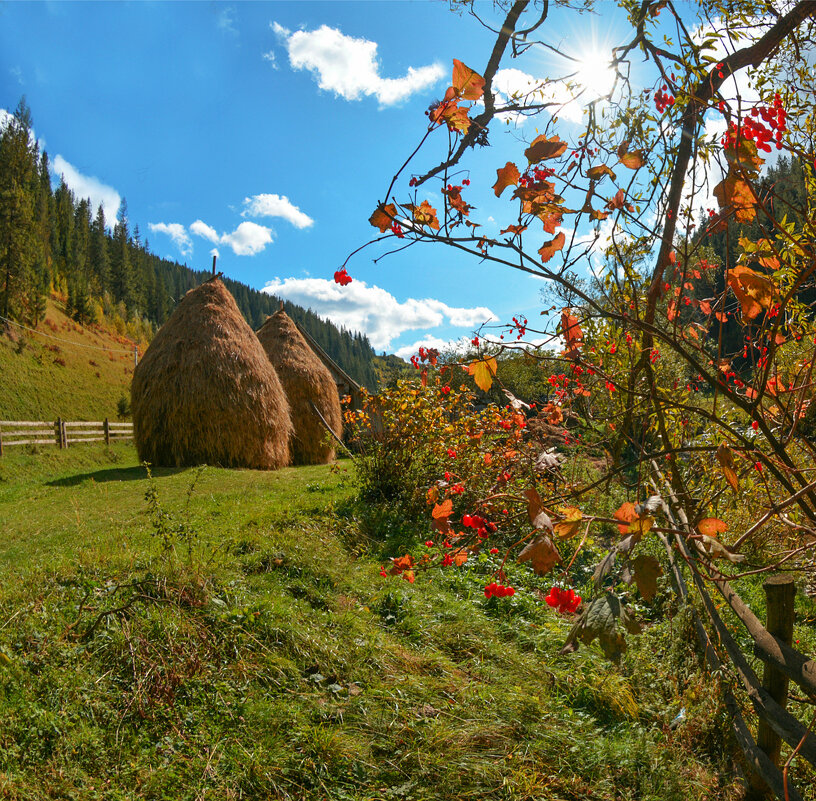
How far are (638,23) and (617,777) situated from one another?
123 inches

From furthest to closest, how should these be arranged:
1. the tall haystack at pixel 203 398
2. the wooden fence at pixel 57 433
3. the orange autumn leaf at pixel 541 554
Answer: the wooden fence at pixel 57 433 → the tall haystack at pixel 203 398 → the orange autumn leaf at pixel 541 554

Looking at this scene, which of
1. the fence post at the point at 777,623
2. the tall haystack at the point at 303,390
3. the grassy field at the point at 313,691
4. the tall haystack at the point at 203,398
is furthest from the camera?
the tall haystack at the point at 303,390

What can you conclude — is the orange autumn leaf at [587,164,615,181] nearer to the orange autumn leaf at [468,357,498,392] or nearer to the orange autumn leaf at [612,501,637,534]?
the orange autumn leaf at [468,357,498,392]

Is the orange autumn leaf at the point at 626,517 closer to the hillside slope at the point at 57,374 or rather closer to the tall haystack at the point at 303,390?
the tall haystack at the point at 303,390

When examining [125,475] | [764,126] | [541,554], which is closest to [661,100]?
[764,126]

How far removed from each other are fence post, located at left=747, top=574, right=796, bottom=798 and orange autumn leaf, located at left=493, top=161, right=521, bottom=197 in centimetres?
157

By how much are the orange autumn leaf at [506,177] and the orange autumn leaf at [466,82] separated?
0.17 m

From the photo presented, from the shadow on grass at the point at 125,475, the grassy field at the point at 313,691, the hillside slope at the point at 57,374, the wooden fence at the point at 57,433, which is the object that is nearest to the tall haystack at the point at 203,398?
the shadow on grass at the point at 125,475

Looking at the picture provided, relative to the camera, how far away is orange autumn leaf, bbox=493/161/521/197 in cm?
121

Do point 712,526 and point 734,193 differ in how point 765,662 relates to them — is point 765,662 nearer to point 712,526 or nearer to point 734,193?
point 712,526

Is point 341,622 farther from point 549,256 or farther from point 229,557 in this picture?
point 549,256

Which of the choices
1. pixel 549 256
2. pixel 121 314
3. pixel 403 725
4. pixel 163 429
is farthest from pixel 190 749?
pixel 121 314

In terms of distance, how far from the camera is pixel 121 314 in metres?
43.0

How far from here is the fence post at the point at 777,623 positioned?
1.82m
